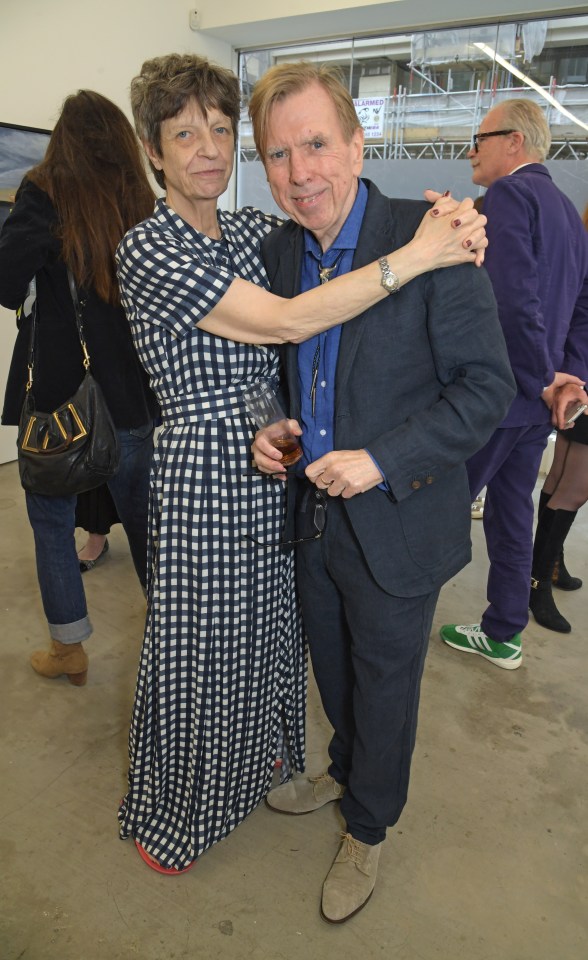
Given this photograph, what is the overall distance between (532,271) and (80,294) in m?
1.38

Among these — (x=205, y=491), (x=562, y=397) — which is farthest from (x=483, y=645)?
(x=205, y=491)

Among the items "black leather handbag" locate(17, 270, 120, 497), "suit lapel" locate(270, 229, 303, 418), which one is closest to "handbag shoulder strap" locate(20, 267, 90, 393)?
"black leather handbag" locate(17, 270, 120, 497)

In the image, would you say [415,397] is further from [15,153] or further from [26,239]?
[15,153]

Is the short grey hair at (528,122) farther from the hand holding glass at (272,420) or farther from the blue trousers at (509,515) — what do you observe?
the hand holding glass at (272,420)

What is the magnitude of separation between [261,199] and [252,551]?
5221 mm

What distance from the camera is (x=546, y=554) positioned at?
2.97 m

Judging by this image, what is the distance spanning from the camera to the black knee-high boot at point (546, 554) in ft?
9.63

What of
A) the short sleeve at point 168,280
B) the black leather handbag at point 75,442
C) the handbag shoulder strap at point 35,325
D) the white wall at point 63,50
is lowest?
the black leather handbag at point 75,442

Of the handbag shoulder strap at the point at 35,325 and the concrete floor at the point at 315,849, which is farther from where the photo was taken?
the handbag shoulder strap at the point at 35,325

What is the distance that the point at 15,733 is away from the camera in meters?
2.14

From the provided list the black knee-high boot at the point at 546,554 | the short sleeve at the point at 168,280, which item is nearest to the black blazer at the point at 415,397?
the short sleeve at the point at 168,280

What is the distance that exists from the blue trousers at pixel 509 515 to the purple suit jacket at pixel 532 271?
0.10 m

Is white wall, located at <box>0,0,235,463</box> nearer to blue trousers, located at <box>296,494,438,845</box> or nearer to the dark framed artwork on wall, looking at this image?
the dark framed artwork on wall

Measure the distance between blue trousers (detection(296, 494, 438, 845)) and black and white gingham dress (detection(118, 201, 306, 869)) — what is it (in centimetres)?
12
